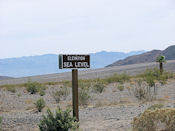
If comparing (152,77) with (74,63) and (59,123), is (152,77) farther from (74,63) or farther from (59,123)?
(59,123)

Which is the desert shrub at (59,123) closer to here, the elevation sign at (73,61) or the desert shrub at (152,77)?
the elevation sign at (73,61)

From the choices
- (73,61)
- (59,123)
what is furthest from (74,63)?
(59,123)

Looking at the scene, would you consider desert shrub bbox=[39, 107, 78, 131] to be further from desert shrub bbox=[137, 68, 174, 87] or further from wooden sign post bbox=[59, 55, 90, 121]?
desert shrub bbox=[137, 68, 174, 87]

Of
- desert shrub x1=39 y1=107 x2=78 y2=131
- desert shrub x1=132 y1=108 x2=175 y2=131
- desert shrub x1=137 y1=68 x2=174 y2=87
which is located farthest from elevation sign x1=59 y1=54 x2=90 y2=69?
desert shrub x1=137 y1=68 x2=174 y2=87

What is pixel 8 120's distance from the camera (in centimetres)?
1432

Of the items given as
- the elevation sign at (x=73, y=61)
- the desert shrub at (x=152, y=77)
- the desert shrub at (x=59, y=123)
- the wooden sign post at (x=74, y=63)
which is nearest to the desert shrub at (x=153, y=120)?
the desert shrub at (x=59, y=123)

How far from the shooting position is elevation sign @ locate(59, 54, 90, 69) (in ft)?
33.2

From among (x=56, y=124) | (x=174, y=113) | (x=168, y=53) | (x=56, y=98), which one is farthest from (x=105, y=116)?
(x=168, y=53)

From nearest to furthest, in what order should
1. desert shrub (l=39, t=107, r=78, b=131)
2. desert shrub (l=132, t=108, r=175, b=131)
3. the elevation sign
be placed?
desert shrub (l=132, t=108, r=175, b=131), desert shrub (l=39, t=107, r=78, b=131), the elevation sign

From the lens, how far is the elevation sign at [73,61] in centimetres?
1012

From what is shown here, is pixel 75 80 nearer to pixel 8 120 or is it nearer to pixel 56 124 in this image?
pixel 56 124

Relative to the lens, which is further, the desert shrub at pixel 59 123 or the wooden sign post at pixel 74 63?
the wooden sign post at pixel 74 63

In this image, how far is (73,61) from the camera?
1027cm

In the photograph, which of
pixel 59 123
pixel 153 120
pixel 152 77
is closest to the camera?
pixel 153 120
